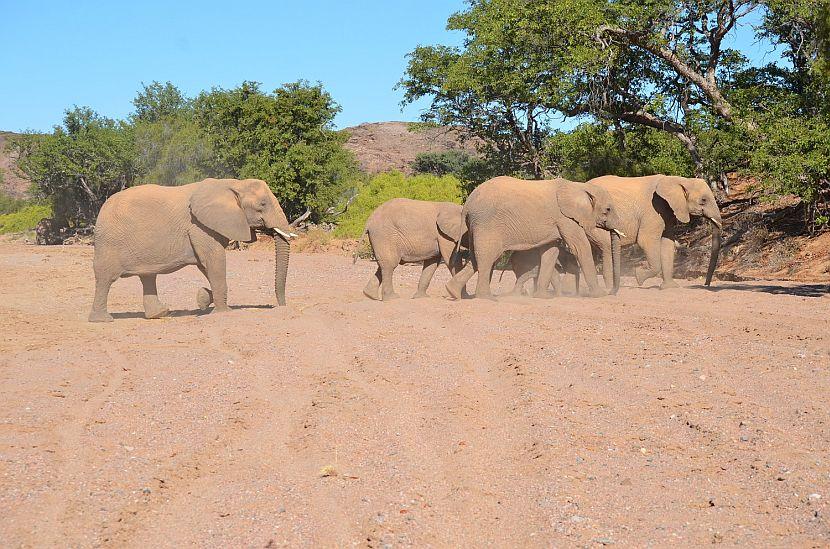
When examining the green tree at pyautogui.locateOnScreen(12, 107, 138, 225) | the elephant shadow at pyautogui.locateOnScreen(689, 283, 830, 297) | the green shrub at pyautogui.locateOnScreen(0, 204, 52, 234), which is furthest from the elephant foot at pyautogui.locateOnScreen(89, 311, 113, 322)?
the green shrub at pyautogui.locateOnScreen(0, 204, 52, 234)

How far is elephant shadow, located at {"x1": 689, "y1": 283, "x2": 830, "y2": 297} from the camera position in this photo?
16.1 meters

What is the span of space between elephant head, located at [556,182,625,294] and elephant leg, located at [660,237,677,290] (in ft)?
5.02

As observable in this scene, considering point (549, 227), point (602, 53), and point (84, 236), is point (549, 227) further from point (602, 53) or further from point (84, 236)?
point (84, 236)

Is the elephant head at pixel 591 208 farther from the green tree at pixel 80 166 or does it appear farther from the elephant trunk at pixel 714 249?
the green tree at pixel 80 166

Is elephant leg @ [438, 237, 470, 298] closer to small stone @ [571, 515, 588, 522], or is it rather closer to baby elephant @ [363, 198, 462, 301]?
baby elephant @ [363, 198, 462, 301]

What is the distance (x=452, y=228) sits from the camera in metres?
15.4

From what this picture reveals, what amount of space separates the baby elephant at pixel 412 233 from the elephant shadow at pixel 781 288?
14.9 feet

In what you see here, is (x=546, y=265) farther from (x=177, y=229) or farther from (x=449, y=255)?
(x=177, y=229)

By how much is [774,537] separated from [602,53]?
691 inches

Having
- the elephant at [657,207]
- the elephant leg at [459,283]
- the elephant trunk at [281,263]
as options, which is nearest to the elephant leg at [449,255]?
the elephant leg at [459,283]

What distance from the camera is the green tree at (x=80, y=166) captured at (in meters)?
42.7

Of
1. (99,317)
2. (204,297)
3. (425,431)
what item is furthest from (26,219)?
(425,431)

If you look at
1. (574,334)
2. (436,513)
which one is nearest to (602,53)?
(574,334)

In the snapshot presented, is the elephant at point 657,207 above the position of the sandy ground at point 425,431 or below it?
above
